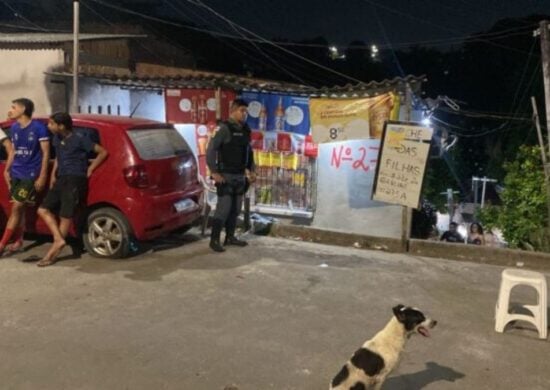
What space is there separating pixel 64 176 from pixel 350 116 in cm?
392

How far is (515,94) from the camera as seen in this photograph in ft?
76.0

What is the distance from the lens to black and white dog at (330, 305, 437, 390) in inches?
132

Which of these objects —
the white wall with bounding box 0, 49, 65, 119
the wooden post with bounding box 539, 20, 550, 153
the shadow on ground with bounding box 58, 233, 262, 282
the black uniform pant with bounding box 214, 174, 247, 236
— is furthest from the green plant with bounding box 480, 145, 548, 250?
the white wall with bounding box 0, 49, 65, 119

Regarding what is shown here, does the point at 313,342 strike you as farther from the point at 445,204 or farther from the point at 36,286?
the point at 445,204

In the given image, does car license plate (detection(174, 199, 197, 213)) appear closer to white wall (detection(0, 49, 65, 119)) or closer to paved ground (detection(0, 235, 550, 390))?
paved ground (detection(0, 235, 550, 390))

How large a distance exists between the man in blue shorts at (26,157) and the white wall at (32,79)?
485 cm

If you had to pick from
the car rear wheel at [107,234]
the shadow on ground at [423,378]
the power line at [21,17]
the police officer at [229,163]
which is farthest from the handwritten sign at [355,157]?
the power line at [21,17]

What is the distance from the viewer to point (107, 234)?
6.72 meters

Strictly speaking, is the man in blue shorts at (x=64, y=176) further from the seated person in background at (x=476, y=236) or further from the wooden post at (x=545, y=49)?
the seated person in background at (x=476, y=236)

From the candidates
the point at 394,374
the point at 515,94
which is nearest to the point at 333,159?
the point at 394,374

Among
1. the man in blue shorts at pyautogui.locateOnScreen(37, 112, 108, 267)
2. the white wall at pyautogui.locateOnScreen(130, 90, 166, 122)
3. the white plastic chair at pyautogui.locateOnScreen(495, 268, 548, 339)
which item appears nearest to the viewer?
the white plastic chair at pyautogui.locateOnScreen(495, 268, 548, 339)

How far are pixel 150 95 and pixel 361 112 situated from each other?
4.13 metres

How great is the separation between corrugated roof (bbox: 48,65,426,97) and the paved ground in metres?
2.31

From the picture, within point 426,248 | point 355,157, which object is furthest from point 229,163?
point 426,248
